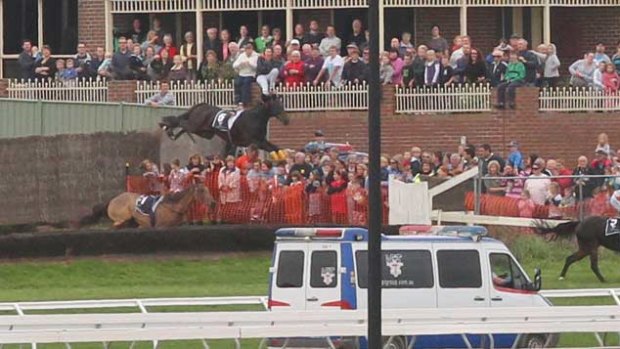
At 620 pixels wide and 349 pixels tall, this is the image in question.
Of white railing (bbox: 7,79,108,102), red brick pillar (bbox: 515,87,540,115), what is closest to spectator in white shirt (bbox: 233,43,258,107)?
white railing (bbox: 7,79,108,102)

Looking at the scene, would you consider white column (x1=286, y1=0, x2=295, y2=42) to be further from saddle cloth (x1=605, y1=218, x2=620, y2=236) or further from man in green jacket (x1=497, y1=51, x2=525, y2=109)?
saddle cloth (x1=605, y1=218, x2=620, y2=236)

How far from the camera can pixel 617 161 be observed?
33.9m

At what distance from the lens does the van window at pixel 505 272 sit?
23.9 meters

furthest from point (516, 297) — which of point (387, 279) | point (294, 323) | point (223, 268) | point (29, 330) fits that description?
point (223, 268)

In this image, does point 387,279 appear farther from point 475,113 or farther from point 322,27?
point 322,27

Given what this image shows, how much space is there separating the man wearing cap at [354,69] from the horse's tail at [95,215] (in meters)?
6.73

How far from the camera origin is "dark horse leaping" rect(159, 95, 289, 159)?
36688mm

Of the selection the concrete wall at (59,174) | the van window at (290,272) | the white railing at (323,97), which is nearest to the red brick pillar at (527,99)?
the white railing at (323,97)

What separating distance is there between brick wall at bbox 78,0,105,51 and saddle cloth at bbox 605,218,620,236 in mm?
16356

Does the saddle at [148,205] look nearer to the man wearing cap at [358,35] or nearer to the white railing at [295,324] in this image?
the man wearing cap at [358,35]

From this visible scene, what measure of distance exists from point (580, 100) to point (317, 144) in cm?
540

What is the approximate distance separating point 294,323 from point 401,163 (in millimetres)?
13543

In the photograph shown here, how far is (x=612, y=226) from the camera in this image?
29812 mm

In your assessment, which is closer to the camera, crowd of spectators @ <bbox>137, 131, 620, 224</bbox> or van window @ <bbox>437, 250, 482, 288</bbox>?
van window @ <bbox>437, 250, 482, 288</bbox>
